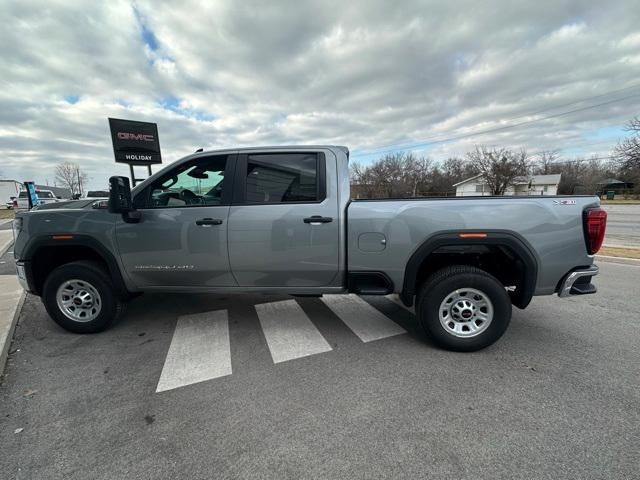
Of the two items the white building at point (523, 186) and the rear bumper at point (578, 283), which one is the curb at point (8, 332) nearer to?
the rear bumper at point (578, 283)

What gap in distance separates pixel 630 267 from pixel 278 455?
8.39m

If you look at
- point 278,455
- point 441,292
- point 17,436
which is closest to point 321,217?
point 441,292

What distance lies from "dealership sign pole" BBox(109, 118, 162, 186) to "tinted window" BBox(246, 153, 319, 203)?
7.53 m

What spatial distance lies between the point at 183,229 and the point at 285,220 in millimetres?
1099

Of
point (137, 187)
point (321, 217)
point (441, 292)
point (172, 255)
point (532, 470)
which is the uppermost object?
point (137, 187)

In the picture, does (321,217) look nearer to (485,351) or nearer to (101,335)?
(485,351)

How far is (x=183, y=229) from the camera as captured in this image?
10.8 feet

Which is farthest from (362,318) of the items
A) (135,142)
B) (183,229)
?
(135,142)

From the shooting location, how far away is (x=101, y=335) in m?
3.67

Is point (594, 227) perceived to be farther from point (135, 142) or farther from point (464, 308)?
point (135, 142)

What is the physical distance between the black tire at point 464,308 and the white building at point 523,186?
169 ft

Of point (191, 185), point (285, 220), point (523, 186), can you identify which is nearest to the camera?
point (285, 220)

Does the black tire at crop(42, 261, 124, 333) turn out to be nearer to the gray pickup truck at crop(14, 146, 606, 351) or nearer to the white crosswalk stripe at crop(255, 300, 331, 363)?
the gray pickup truck at crop(14, 146, 606, 351)

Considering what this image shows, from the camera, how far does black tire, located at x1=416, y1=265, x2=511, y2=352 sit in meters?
3.06
